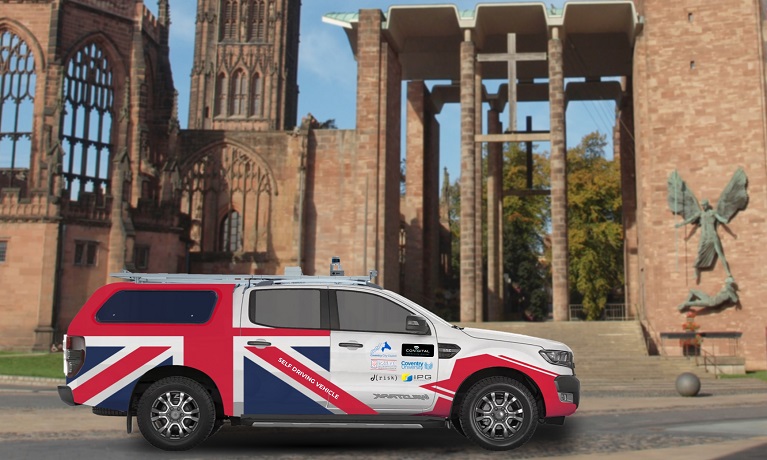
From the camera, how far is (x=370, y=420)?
28.0ft

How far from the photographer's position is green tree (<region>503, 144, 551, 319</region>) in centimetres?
4875

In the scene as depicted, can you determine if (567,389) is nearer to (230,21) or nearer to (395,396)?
(395,396)

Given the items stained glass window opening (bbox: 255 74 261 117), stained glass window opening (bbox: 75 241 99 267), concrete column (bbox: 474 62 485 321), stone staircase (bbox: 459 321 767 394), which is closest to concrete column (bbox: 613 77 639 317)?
concrete column (bbox: 474 62 485 321)

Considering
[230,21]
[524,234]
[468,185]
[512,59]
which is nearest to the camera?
[468,185]

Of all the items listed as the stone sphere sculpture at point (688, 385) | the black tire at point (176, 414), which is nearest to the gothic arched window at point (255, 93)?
the stone sphere sculpture at point (688, 385)

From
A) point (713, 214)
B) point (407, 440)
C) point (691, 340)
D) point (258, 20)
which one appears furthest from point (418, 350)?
point (258, 20)

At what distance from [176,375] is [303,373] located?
1442 millimetres

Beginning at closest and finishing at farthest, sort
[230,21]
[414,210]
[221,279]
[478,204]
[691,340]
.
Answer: [221,279], [691,340], [478,204], [414,210], [230,21]

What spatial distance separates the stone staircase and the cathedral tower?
1692 inches

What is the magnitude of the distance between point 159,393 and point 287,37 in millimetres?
65056

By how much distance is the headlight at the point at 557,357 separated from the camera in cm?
879

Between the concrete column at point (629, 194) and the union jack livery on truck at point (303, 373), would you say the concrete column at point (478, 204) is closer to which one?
the concrete column at point (629, 194)

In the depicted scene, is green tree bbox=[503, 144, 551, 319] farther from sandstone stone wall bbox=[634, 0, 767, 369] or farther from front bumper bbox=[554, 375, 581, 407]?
front bumper bbox=[554, 375, 581, 407]

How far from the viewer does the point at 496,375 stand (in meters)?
8.73
